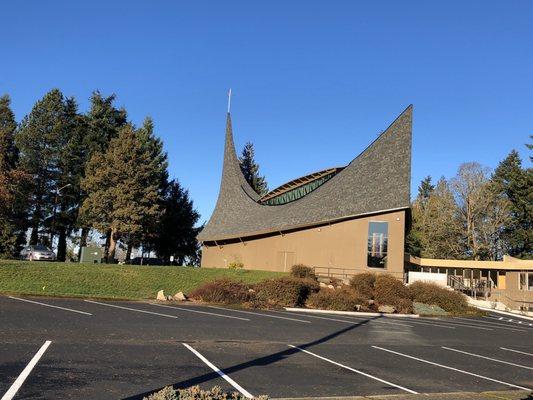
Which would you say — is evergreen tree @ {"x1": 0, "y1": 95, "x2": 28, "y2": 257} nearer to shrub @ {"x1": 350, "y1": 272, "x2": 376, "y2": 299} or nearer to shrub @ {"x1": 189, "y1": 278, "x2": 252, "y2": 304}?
shrub @ {"x1": 189, "y1": 278, "x2": 252, "y2": 304}

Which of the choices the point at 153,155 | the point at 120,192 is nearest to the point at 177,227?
the point at 153,155

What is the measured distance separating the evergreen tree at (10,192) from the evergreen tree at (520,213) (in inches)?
1869

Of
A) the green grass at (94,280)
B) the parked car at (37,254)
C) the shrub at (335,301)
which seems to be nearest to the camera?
the green grass at (94,280)

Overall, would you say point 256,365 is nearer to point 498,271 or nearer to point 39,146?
point 498,271

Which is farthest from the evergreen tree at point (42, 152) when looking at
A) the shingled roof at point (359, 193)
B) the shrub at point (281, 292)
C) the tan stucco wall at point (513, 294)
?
the tan stucco wall at point (513, 294)

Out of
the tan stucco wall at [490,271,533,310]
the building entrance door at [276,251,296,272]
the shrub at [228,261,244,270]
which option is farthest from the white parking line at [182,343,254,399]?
the tan stucco wall at [490,271,533,310]

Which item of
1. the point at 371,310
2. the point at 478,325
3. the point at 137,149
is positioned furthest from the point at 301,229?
the point at 137,149

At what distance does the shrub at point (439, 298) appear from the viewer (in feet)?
84.2

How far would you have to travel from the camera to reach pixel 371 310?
77.5 ft

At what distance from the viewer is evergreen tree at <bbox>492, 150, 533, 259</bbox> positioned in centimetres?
5666

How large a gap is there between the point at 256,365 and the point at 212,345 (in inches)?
78.9

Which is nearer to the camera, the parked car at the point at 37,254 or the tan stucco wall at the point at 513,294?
the tan stucco wall at the point at 513,294

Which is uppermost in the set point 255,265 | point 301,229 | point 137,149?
point 137,149

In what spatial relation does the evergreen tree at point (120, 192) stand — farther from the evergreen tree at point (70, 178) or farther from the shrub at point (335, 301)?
the shrub at point (335, 301)
